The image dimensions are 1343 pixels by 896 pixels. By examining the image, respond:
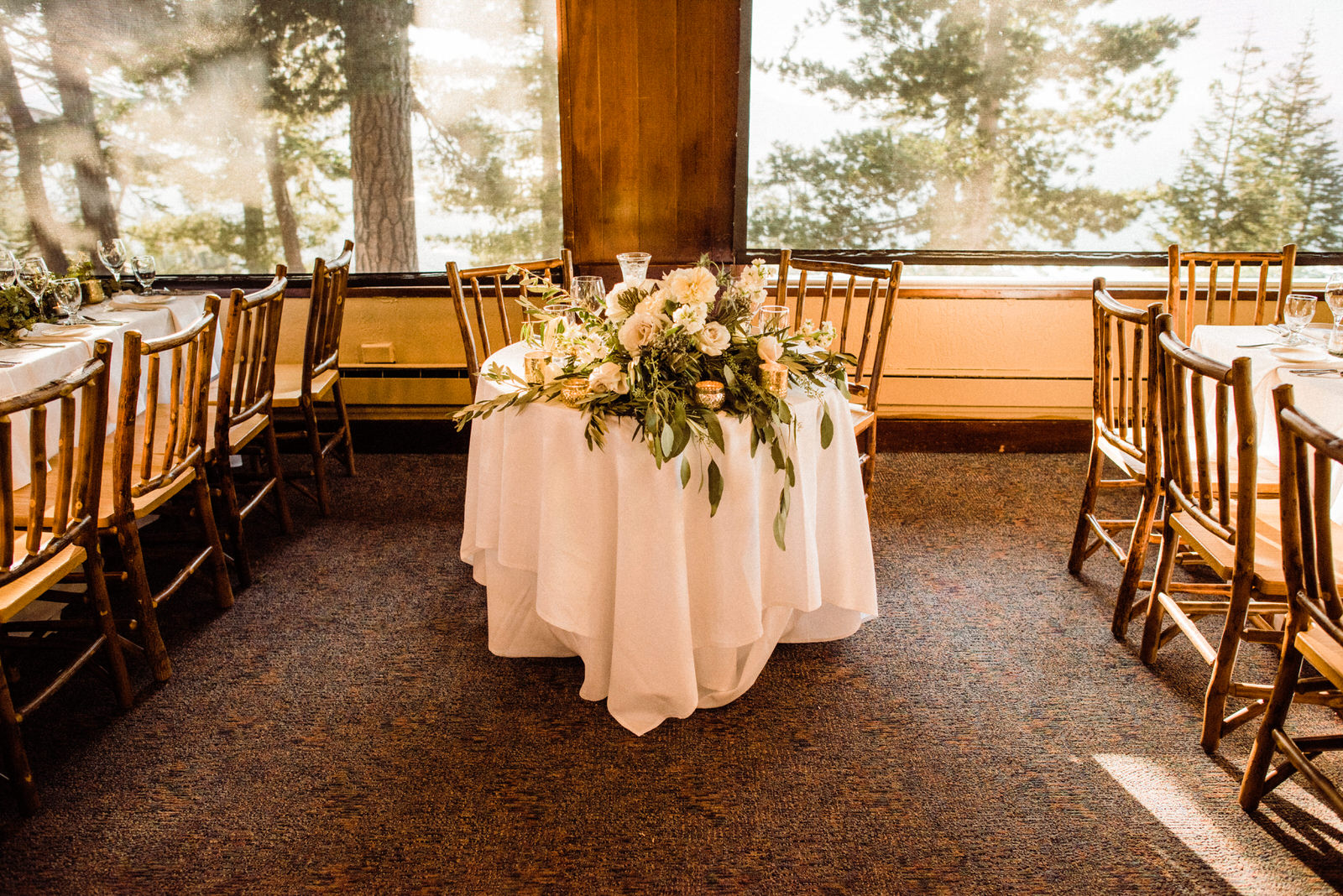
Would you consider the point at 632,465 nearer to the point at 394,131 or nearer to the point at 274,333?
the point at 274,333

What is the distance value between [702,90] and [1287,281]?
90.3 inches

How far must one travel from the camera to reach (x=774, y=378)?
1.87m

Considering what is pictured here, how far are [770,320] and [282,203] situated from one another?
2833 millimetres

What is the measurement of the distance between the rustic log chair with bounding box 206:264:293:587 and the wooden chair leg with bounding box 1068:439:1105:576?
2.53m

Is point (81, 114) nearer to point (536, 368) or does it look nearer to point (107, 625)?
point (107, 625)

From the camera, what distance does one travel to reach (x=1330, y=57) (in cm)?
359

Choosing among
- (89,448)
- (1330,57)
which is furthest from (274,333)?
(1330,57)

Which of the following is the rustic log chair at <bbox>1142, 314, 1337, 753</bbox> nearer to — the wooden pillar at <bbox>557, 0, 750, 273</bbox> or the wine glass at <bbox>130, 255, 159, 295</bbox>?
the wooden pillar at <bbox>557, 0, 750, 273</bbox>

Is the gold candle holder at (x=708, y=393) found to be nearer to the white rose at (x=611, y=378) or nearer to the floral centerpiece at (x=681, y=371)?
the floral centerpiece at (x=681, y=371)

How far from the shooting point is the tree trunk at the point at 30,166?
3.68m

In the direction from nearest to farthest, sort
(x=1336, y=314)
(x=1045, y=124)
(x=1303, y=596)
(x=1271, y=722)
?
(x=1303, y=596) < (x=1271, y=722) < (x=1336, y=314) < (x=1045, y=124)

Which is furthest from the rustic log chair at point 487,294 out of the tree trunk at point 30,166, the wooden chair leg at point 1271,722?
the tree trunk at point 30,166

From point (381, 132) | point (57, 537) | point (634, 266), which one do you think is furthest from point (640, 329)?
point (381, 132)

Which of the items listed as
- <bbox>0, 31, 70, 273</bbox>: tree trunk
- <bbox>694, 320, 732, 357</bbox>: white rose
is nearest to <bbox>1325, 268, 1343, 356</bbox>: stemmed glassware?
<bbox>694, 320, 732, 357</bbox>: white rose
